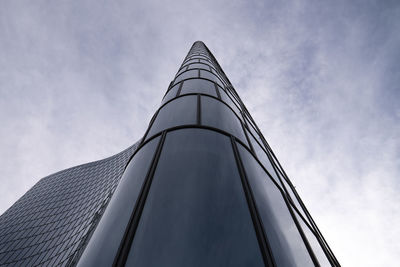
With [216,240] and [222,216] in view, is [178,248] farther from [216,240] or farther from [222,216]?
[222,216]

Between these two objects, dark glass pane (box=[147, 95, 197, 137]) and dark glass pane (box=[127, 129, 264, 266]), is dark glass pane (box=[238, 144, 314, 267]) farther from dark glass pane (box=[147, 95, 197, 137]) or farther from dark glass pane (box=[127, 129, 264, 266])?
dark glass pane (box=[147, 95, 197, 137])

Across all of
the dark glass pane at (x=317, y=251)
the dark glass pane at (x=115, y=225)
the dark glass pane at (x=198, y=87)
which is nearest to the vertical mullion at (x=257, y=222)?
the dark glass pane at (x=115, y=225)

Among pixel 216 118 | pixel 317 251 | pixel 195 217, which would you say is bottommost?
pixel 195 217

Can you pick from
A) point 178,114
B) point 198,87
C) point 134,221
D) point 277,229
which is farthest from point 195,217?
point 198,87

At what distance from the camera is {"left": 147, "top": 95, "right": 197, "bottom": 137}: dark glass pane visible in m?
4.77

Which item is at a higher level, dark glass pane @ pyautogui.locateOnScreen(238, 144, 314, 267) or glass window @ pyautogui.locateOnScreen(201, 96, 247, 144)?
glass window @ pyautogui.locateOnScreen(201, 96, 247, 144)

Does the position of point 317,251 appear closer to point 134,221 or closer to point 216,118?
point 216,118

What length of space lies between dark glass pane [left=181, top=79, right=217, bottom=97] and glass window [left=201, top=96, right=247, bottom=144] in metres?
0.63

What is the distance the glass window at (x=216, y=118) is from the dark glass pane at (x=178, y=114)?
0.74 feet

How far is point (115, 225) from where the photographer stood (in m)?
2.88

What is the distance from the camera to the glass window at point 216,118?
15.2ft

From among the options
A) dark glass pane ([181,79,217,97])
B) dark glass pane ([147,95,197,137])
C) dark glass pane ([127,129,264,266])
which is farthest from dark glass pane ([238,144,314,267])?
dark glass pane ([181,79,217,97])

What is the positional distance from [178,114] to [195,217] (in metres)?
3.01

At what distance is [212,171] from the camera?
3.25 metres
